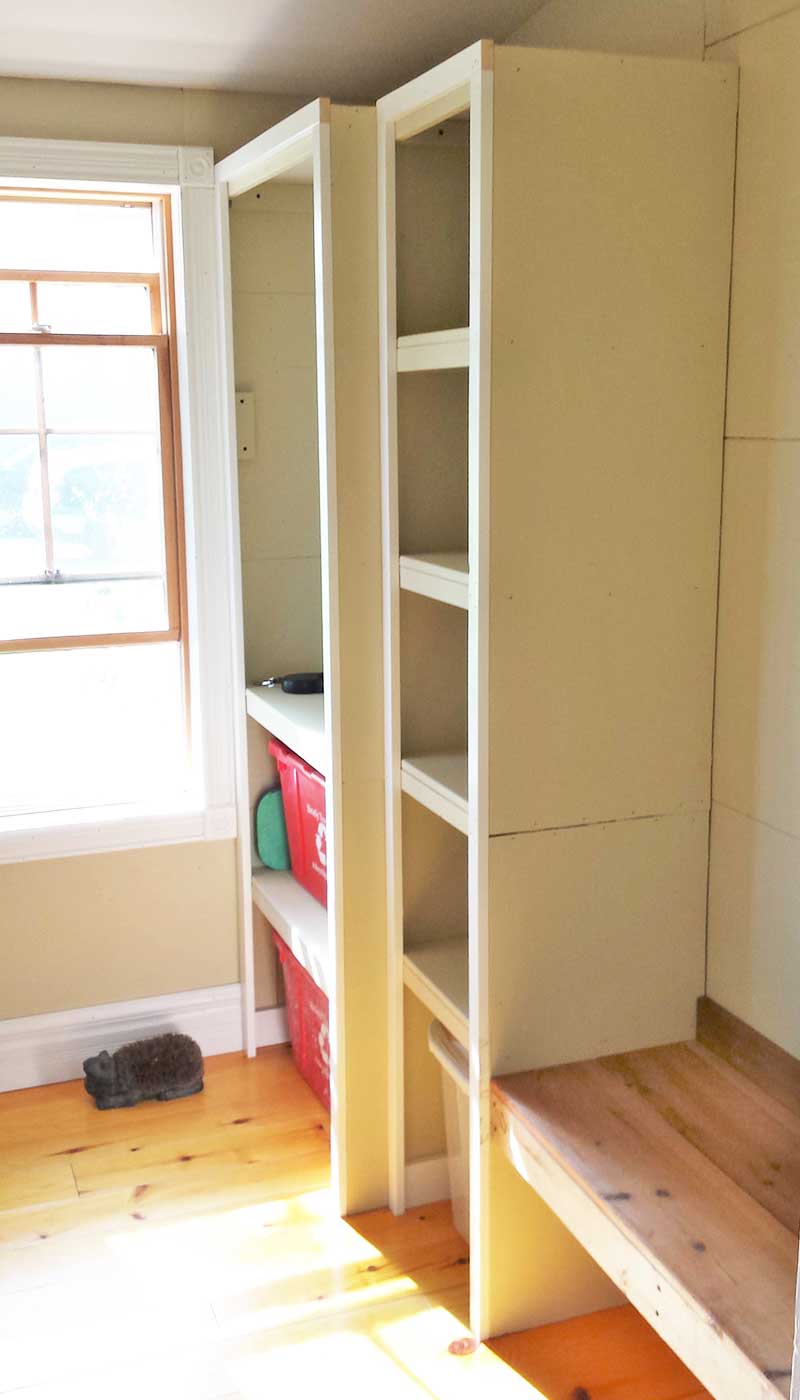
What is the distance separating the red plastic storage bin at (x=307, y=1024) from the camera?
9.98 feet

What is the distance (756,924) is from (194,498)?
1.71 meters

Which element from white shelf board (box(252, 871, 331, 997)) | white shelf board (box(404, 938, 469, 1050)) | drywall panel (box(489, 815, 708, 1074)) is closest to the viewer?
drywall panel (box(489, 815, 708, 1074))

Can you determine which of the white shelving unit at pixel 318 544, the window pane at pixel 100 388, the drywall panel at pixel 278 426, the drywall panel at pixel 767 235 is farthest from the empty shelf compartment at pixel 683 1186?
the window pane at pixel 100 388

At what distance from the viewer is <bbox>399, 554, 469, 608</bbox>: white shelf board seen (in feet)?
7.18

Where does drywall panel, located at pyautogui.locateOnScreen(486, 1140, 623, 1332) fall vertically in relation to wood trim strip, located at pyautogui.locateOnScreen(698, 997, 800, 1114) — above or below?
below

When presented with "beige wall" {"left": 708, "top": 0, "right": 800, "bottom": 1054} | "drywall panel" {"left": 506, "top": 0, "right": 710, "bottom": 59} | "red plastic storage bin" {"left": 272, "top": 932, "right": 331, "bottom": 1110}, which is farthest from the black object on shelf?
"drywall panel" {"left": 506, "top": 0, "right": 710, "bottom": 59}

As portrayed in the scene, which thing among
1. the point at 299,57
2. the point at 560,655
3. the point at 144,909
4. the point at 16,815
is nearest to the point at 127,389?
the point at 299,57

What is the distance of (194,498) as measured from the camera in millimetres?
3176

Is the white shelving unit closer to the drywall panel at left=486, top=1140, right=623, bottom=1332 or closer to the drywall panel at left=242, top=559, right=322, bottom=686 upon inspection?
the drywall panel at left=242, top=559, right=322, bottom=686

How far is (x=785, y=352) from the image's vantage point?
6.56 feet

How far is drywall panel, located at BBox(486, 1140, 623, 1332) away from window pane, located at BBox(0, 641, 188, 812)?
1.45 metres

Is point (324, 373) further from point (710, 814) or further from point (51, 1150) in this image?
point (51, 1150)

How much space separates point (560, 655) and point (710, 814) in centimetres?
41

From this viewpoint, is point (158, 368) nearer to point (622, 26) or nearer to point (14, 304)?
point (14, 304)
